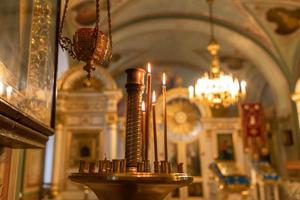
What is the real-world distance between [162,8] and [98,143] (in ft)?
13.4

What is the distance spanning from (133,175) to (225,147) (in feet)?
29.4

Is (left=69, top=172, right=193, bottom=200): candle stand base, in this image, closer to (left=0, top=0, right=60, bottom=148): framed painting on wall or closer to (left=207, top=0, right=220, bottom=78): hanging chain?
(left=0, top=0, right=60, bottom=148): framed painting on wall

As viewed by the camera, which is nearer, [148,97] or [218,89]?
[148,97]

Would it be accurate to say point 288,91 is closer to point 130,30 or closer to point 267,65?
point 267,65

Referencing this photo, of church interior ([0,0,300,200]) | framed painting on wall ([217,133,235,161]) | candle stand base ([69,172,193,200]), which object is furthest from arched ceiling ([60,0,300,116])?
candle stand base ([69,172,193,200])

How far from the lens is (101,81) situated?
828cm

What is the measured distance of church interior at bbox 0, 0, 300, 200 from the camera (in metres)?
1.86

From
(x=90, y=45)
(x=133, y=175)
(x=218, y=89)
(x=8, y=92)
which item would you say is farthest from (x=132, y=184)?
(x=218, y=89)

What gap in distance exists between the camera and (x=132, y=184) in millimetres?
1380

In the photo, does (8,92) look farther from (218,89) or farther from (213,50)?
(213,50)

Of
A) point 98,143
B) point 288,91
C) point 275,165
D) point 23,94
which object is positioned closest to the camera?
point 23,94

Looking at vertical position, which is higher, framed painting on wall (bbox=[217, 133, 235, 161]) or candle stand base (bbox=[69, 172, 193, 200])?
framed painting on wall (bbox=[217, 133, 235, 161])

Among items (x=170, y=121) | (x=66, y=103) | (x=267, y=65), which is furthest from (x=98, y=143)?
(x=267, y=65)

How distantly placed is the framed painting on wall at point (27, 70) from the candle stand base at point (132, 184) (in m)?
0.64
